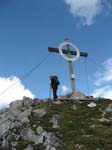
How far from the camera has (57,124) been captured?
100 ft

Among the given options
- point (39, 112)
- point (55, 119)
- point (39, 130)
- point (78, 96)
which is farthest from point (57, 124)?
point (78, 96)

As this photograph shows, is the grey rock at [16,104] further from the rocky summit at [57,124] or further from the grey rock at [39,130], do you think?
the grey rock at [39,130]

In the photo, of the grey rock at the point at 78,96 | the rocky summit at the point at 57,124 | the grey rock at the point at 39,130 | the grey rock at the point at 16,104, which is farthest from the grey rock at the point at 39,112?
the grey rock at the point at 78,96

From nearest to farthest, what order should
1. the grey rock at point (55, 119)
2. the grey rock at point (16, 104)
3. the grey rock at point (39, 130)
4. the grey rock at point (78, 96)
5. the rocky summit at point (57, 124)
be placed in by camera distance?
the rocky summit at point (57, 124)
the grey rock at point (39, 130)
the grey rock at point (55, 119)
the grey rock at point (16, 104)
the grey rock at point (78, 96)

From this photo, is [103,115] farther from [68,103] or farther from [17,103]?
[17,103]

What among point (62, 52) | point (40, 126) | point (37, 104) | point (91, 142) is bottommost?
point (91, 142)

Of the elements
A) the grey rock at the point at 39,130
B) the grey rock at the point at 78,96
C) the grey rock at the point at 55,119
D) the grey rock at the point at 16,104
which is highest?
the grey rock at the point at 78,96

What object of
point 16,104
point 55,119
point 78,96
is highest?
point 78,96

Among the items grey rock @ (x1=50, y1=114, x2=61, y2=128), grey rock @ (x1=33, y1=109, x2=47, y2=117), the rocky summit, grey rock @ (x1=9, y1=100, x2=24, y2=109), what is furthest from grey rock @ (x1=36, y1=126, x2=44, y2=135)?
grey rock @ (x1=9, y1=100, x2=24, y2=109)

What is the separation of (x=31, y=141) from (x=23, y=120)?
3.60 metres

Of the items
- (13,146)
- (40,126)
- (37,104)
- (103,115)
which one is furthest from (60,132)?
(37,104)

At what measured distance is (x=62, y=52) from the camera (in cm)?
4209

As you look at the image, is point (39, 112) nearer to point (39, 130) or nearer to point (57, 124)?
point (57, 124)

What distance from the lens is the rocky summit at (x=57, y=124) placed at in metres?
26.6
